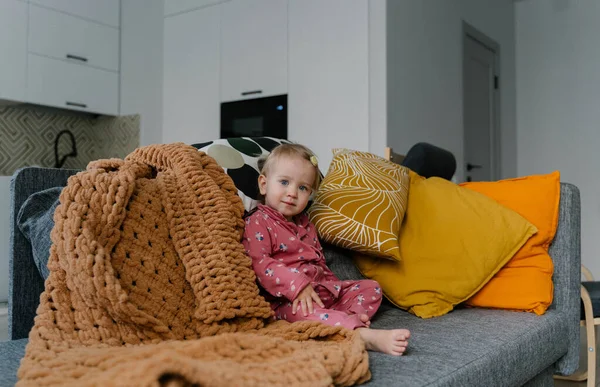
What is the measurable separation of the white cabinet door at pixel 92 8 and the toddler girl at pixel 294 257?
3.28 metres

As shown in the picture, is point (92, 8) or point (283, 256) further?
point (92, 8)

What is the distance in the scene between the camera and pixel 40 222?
1.31 meters

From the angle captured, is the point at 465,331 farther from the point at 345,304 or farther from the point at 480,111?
the point at 480,111

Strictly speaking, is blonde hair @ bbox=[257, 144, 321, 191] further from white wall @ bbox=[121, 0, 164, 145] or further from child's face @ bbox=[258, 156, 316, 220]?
white wall @ bbox=[121, 0, 164, 145]

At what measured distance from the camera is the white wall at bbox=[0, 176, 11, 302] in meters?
1.53

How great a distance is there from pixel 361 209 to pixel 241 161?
40cm

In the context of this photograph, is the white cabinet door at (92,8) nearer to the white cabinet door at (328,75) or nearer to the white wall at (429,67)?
the white cabinet door at (328,75)

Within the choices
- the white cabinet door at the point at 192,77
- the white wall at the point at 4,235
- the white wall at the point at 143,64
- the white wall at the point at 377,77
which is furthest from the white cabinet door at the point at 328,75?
the white wall at the point at 4,235

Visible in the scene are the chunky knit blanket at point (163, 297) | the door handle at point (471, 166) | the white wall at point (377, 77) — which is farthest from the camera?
the door handle at point (471, 166)

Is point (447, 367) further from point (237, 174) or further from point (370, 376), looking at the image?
point (237, 174)

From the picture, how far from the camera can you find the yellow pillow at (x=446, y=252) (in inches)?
68.6

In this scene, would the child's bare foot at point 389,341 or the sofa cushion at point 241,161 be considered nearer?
the child's bare foot at point 389,341

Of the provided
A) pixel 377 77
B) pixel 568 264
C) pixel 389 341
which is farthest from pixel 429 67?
pixel 389 341

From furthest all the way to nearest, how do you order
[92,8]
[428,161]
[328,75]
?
[92,8] → [328,75] → [428,161]
